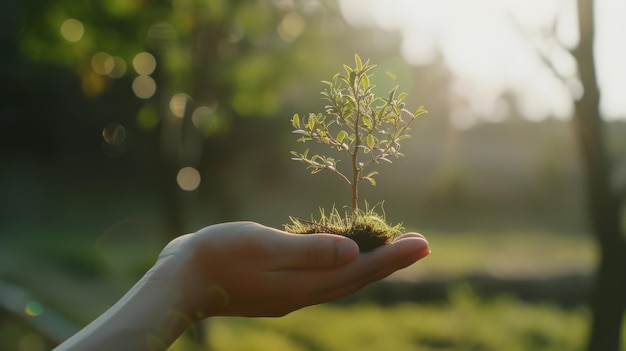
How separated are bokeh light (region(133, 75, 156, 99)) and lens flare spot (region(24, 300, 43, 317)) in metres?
4.11

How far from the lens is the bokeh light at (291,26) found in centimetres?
1131

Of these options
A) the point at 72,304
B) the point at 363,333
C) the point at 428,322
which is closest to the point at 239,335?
the point at 363,333

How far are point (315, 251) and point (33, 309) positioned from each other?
414 inches

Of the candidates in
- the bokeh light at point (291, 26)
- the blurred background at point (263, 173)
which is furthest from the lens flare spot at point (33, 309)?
the bokeh light at point (291, 26)

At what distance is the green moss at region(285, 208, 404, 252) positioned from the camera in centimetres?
301

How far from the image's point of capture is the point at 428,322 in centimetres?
1148

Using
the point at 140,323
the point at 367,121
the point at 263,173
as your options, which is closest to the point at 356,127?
the point at 367,121

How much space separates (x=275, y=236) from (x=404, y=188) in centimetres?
2084

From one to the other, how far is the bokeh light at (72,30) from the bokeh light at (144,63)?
0.90 metres

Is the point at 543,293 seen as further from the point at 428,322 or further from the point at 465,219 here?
the point at 465,219

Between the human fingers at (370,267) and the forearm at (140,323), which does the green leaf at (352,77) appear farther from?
the forearm at (140,323)

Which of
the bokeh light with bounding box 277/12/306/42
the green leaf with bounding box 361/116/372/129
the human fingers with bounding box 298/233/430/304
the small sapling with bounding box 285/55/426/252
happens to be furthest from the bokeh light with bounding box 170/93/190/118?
the human fingers with bounding box 298/233/430/304

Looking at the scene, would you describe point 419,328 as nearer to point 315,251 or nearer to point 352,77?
point 352,77

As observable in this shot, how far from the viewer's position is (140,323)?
8.78 ft
